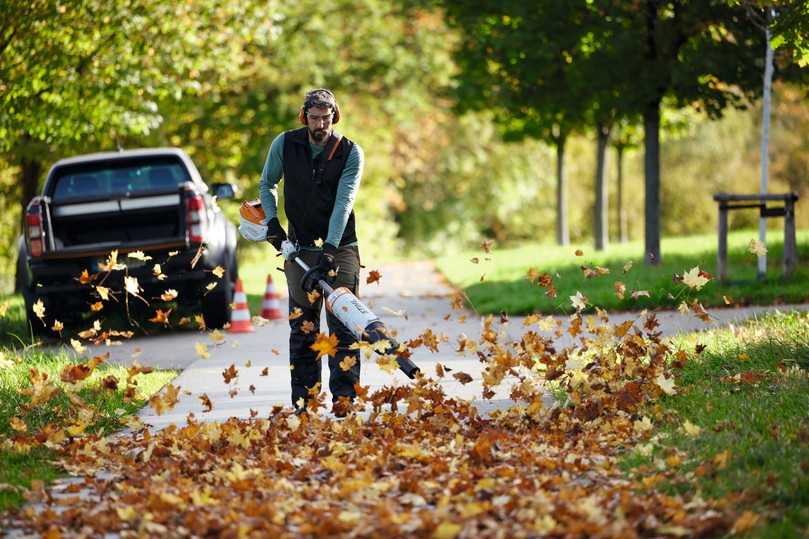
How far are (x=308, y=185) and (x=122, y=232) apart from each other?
233 inches

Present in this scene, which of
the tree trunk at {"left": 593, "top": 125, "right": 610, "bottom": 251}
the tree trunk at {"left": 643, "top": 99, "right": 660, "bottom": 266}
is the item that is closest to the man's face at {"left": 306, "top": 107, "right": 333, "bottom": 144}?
the tree trunk at {"left": 643, "top": 99, "right": 660, "bottom": 266}

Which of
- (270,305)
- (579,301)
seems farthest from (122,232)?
(579,301)

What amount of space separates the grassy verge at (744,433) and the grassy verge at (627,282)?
875 millimetres

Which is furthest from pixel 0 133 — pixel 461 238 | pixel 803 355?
pixel 461 238

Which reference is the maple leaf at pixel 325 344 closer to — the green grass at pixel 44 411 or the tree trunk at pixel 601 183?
the green grass at pixel 44 411

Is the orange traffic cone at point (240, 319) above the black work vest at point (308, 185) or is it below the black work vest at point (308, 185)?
below

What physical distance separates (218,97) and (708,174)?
18704 mm

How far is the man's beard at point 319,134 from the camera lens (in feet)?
25.3

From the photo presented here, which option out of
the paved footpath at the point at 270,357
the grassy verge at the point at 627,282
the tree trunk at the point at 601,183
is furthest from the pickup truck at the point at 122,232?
the tree trunk at the point at 601,183

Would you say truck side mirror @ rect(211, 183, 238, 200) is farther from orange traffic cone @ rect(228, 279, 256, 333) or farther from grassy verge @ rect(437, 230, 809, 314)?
grassy verge @ rect(437, 230, 809, 314)

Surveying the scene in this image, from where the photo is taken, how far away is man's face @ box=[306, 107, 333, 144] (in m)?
7.63

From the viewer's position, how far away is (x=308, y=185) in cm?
782

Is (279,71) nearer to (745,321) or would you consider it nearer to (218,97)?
(218,97)

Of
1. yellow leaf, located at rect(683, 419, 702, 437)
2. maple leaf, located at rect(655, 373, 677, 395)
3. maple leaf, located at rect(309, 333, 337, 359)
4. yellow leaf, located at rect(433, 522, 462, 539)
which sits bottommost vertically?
yellow leaf, located at rect(433, 522, 462, 539)
